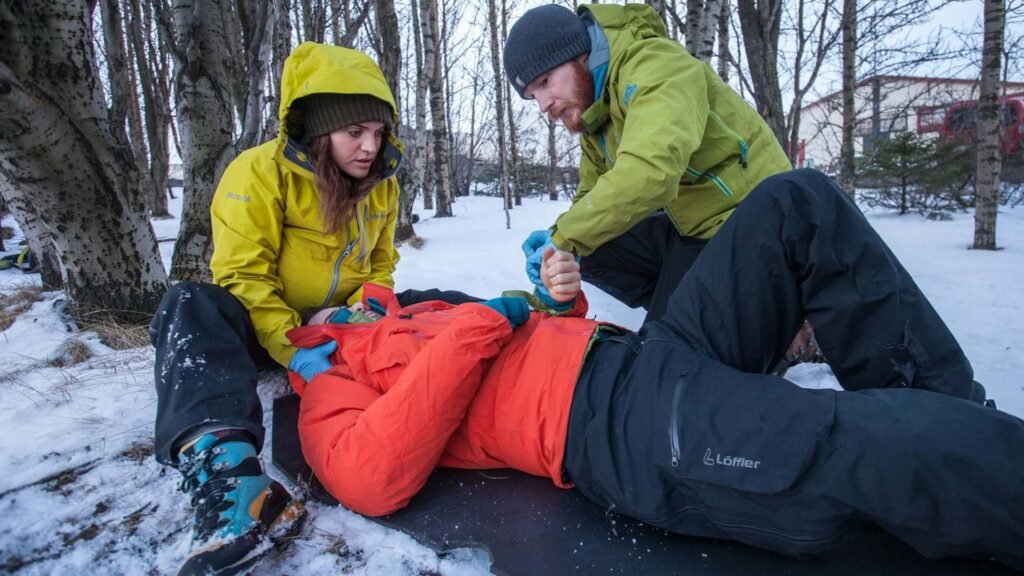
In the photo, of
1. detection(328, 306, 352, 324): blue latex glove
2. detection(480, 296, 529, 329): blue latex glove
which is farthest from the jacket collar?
detection(328, 306, 352, 324): blue latex glove

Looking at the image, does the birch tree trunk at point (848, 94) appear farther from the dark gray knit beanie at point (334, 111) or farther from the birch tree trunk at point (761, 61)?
the dark gray knit beanie at point (334, 111)

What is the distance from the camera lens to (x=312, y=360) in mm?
1905

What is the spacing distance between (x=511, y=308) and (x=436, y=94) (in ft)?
27.3

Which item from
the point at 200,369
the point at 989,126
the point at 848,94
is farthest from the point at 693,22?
the point at 200,369

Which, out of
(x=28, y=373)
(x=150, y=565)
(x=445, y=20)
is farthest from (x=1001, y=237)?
(x=445, y=20)

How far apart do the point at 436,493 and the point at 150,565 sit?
2.32 ft

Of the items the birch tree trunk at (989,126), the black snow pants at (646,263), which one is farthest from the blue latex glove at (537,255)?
the birch tree trunk at (989,126)

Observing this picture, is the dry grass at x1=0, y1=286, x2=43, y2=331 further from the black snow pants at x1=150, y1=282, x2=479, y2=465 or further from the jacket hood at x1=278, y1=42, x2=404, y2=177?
the jacket hood at x1=278, y1=42, x2=404, y2=177

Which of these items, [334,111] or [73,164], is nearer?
[334,111]

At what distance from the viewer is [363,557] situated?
132 centimetres

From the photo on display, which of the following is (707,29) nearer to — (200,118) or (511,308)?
(200,118)

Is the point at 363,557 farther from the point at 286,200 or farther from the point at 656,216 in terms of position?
the point at 656,216

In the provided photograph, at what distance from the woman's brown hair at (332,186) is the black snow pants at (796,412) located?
4.20 feet

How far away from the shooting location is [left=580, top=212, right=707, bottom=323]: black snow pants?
7.57ft
